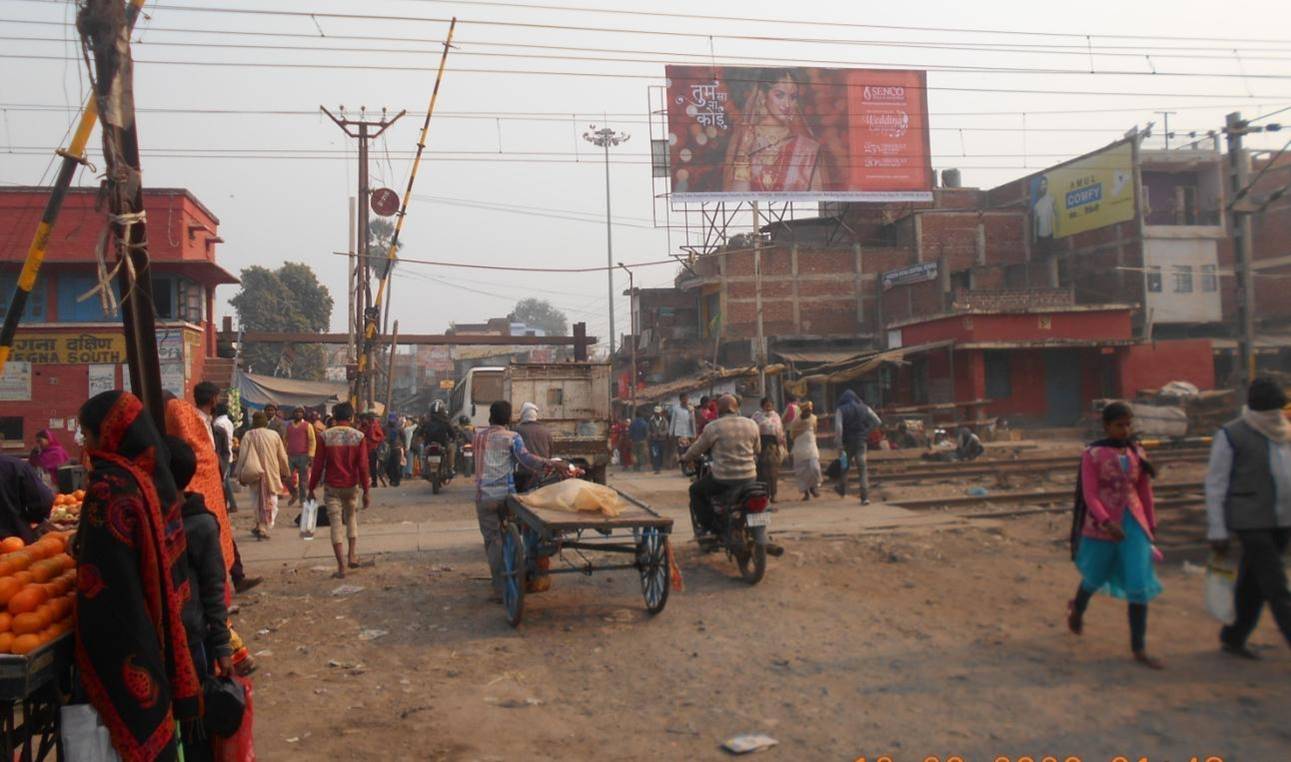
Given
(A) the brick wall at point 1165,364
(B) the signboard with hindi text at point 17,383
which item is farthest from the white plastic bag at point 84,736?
(A) the brick wall at point 1165,364

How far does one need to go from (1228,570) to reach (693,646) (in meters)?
3.52

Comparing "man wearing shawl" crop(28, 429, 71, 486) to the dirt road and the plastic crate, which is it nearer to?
the dirt road

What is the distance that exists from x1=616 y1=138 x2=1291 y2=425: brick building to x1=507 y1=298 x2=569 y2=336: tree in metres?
78.5

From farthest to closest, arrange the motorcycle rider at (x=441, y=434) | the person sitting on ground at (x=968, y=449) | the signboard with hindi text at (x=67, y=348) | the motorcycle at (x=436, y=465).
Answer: the signboard with hindi text at (x=67, y=348) → the person sitting on ground at (x=968, y=449) → the motorcycle rider at (x=441, y=434) → the motorcycle at (x=436, y=465)

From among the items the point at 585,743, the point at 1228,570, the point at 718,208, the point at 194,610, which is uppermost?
the point at 718,208

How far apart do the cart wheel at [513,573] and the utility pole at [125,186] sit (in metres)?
2.99

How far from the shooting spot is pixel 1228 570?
5824mm

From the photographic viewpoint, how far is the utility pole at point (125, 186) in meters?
5.07

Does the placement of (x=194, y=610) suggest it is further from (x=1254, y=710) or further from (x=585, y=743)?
(x=1254, y=710)

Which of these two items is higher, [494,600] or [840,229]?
[840,229]

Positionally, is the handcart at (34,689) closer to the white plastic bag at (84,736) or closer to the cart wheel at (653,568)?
the white plastic bag at (84,736)

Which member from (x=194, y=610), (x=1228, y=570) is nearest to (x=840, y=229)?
(x=1228, y=570)

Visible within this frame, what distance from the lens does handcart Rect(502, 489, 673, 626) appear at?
7.12 meters

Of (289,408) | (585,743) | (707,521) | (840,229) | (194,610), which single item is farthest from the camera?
A: (840,229)
